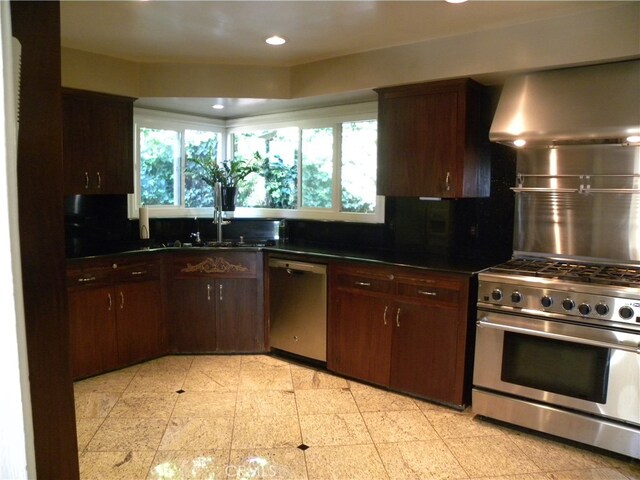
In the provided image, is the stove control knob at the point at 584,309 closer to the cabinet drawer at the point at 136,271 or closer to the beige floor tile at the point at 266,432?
the beige floor tile at the point at 266,432

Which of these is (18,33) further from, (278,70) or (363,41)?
(278,70)

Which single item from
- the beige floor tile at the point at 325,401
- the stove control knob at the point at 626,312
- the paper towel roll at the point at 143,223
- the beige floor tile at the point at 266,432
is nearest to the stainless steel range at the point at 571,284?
the stove control knob at the point at 626,312

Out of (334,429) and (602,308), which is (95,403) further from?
(602,308)

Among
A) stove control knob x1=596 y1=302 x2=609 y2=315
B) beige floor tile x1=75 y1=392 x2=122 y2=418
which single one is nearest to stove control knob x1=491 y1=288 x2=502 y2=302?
stove control knob x1=596 y1=302 x2=609 y2=315

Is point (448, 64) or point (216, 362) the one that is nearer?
point (448, 64)

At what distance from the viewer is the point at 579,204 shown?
3.09m

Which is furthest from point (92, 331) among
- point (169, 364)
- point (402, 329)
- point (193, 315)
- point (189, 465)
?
point (402, 329)

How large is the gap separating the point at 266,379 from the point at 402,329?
1.10 meters

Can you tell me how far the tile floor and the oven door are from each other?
272 mm

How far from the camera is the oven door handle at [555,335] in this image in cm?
241

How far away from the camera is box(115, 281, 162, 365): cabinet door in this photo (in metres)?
3.61

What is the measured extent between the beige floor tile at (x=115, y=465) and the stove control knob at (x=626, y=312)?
2531 millimetres

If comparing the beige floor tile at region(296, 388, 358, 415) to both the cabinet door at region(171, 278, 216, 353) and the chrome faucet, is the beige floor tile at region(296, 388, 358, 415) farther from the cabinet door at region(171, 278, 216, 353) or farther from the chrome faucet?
the chrome faucet

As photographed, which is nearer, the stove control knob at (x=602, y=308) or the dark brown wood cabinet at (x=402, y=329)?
the stove control knob at (x=602, y=308)
